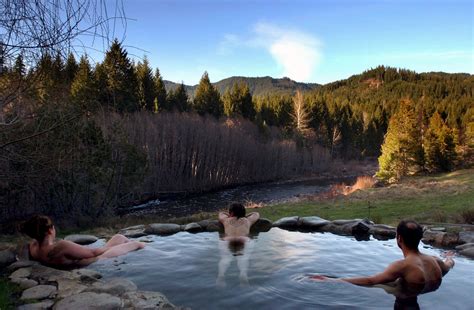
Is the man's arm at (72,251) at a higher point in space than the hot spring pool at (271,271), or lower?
higher

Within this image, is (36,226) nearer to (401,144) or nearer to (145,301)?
(145,301)

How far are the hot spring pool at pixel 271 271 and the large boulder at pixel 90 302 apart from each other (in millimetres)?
1001

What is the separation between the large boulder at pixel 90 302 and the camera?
441 centimetres

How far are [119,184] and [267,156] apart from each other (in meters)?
33.2

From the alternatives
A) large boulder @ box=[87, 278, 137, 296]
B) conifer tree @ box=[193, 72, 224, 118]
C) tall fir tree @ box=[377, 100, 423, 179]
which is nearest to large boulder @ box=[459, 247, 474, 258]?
large boulder @ box=[87, 278, 137, 296]

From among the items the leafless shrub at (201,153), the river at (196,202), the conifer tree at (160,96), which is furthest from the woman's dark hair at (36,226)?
the conifer tree at (160,96)

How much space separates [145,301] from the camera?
483 cm

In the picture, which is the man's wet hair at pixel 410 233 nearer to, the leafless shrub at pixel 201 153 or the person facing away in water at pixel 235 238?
the person facing away in water at pixel 235 238

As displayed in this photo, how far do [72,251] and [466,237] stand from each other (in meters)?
8.13

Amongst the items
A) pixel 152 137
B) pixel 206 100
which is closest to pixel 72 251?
pixel 152 137

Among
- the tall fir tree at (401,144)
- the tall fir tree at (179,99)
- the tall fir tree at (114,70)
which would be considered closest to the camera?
the tall fir tree at (114,70)

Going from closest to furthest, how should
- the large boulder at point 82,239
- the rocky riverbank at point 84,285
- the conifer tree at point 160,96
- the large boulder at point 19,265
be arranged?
the rocky riverbank at point 84,285, the large boulder at point 19,265, the large boulder at point 82,239, the conifer tree at point 160,96

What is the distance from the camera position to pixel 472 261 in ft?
23.9

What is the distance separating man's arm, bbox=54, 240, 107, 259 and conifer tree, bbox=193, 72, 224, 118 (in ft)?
159
